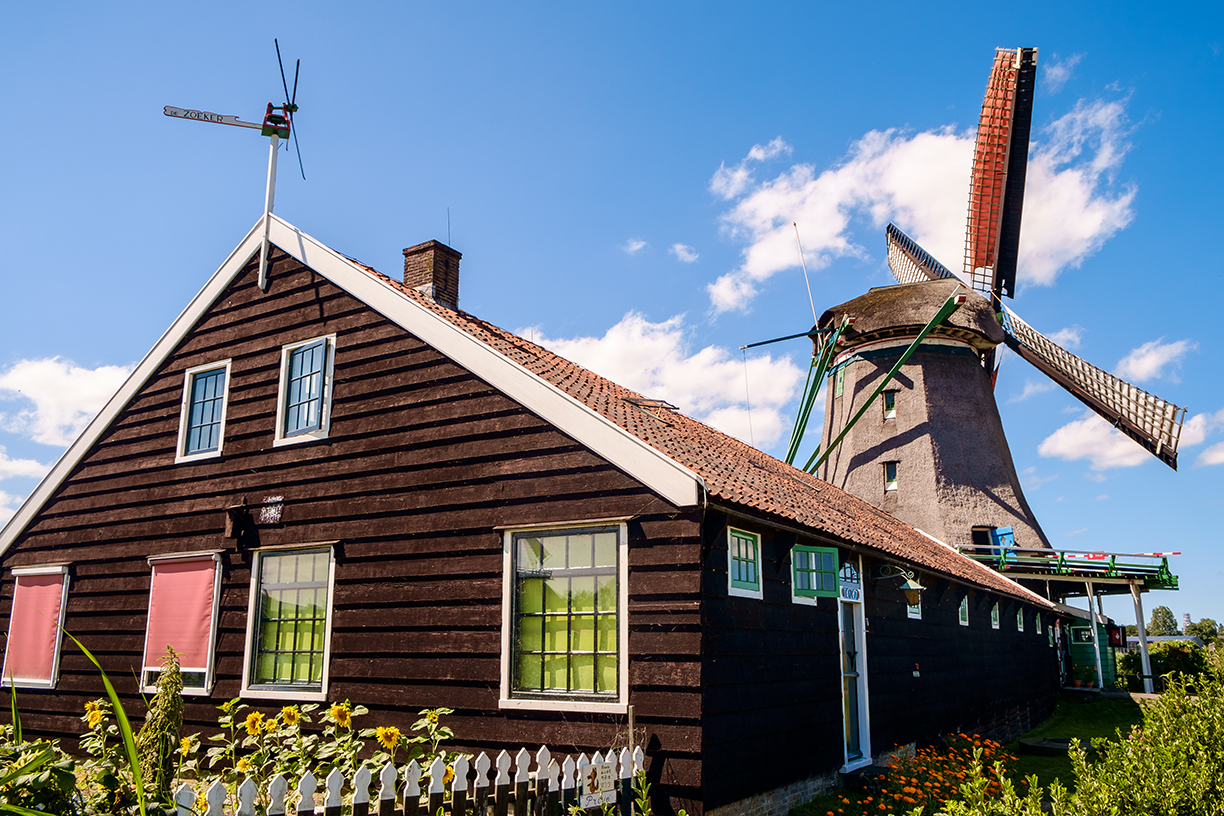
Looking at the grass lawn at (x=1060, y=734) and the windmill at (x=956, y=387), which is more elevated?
the windmill at (x=956, y=387)

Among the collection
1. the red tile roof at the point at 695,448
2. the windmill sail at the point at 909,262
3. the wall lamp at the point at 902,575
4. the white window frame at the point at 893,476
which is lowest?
the wall lamp at the point at 902,575

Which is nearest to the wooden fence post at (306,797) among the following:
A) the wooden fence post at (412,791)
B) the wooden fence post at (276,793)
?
the wooden fence post at (276,793)

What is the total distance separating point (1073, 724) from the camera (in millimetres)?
21359

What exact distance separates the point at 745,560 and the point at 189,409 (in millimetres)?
8993

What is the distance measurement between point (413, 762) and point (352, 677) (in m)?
4.83

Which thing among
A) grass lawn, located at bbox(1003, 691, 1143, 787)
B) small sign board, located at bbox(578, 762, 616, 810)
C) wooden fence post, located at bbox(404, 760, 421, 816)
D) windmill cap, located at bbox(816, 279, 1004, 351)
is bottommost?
grass lawn, located at bbox(1003, 691, 1143, 787)

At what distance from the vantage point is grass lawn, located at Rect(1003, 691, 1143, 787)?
13.7m

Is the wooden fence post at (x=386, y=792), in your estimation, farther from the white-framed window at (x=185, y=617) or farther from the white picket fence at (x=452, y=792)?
the white-framed window at (x=185, y=617)

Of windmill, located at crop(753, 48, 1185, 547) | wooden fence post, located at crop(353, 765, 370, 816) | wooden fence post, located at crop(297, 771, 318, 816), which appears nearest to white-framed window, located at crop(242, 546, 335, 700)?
wooden fence post, located at crop(353, 765, 370, 816)

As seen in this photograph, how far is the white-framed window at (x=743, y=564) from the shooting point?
8.56 m

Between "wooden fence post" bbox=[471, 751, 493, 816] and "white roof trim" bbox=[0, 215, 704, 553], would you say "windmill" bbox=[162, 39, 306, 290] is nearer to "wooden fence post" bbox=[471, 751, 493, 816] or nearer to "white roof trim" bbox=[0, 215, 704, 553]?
"white roof trim" bbox=[0, 215, 704, 553]

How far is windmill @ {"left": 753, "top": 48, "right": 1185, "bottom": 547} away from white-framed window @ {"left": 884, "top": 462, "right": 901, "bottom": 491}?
1.3 inches

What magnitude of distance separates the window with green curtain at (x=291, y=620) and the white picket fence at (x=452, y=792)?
2.87 metres

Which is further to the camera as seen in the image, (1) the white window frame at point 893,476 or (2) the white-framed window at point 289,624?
(1) the white window frame at point 893,476
